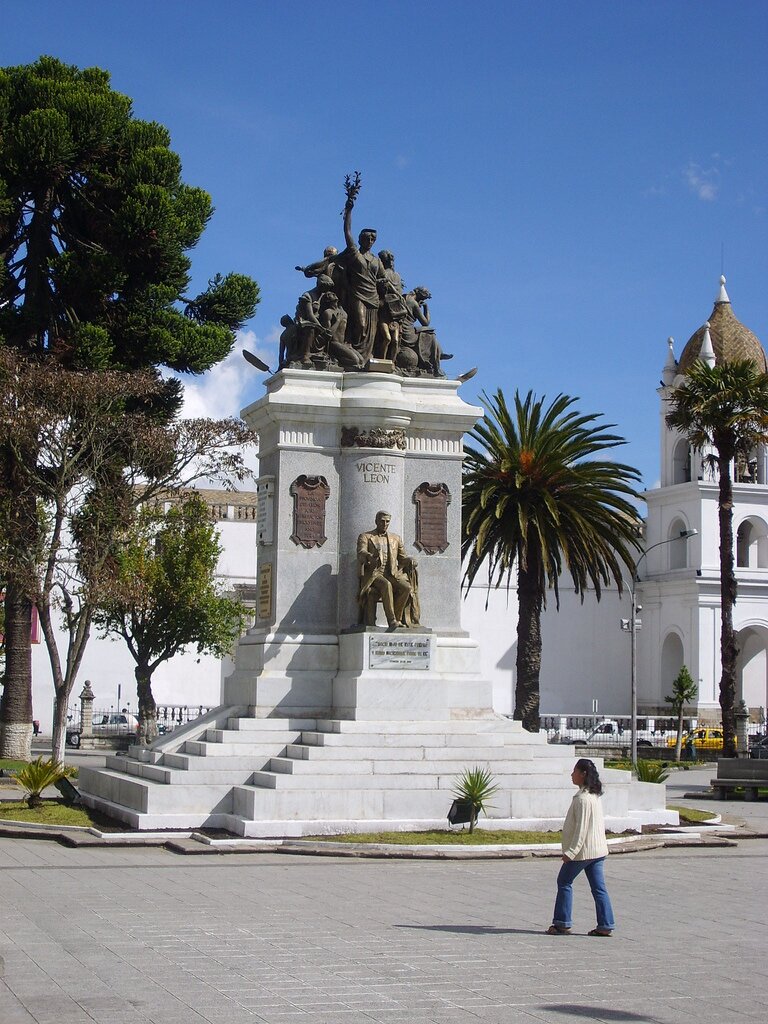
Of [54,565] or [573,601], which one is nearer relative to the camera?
[54,565]

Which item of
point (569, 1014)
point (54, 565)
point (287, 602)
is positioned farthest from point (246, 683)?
point (569, 1014)

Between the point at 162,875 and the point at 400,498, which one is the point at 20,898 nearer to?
the point at 162,875

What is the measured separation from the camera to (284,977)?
9.84 metres

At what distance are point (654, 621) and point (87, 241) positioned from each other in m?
48.2

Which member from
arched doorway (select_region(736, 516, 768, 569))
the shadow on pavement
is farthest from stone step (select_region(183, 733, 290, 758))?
arched doorway (select_region(736, 516, 768, 569))

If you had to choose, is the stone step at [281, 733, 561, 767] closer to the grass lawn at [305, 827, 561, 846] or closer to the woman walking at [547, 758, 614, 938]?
the grass lawn at [305, 827, 561, 846]

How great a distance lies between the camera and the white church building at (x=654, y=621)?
240 ft

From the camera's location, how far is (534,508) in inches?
1363

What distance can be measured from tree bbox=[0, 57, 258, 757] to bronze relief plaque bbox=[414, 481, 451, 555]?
43.3 feet

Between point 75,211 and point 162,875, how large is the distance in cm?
2432

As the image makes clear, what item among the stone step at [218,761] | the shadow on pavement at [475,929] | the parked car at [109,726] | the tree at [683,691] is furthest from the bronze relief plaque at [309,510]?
the tree at [683,691]

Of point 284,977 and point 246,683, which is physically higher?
point 246,683

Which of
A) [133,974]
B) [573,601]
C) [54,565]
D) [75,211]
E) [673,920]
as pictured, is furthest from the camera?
[573,601]

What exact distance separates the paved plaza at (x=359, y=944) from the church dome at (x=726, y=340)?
59.1m
